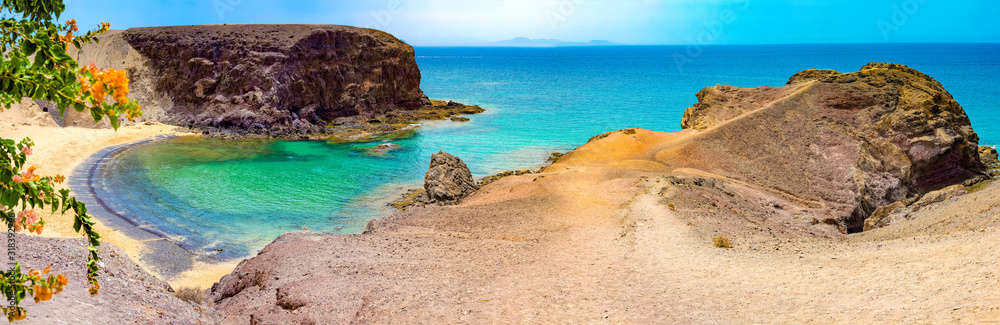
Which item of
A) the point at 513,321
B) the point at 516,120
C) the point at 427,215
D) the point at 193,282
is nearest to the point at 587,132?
the point at 516,120

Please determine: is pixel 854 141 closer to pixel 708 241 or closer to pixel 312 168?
pixel 708 241

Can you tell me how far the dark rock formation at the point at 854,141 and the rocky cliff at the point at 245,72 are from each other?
32.7 meters

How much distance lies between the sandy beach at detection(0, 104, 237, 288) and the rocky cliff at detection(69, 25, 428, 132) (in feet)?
10.3

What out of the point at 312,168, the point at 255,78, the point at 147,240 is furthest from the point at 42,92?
the point at 255,78

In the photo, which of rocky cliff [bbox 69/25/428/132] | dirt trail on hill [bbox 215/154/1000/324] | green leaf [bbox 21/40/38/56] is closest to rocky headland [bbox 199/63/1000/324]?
dirt trail on hill [bbox 215/154/1000/324]

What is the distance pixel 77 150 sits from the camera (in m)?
36.8

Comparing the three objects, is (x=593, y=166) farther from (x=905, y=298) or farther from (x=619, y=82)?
(x=619, y=82)

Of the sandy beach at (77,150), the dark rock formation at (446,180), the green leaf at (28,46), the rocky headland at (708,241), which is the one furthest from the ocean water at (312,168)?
the green leaf at (28,46)

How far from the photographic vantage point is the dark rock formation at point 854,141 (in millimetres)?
25266

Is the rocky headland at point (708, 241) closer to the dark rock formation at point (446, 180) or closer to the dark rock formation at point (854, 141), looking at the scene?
the dark rock formation at point (854, 141)

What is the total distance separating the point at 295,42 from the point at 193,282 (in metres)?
37.0

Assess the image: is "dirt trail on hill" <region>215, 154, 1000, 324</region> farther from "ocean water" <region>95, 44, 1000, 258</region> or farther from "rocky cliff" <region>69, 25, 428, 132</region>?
"rocky cliff" <region>69, 25, 428, 132</region>

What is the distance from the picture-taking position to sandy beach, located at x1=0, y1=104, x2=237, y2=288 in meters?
19.1

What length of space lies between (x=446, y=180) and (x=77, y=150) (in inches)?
982
